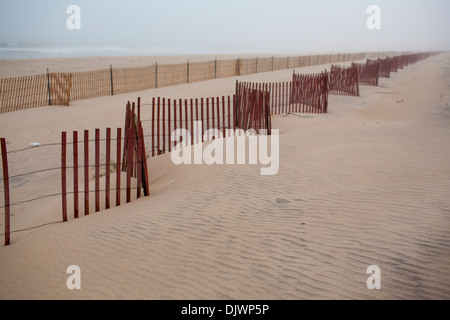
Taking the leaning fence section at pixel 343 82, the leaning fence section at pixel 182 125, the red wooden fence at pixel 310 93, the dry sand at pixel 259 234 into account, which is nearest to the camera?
the dry sand at pixel 259 234

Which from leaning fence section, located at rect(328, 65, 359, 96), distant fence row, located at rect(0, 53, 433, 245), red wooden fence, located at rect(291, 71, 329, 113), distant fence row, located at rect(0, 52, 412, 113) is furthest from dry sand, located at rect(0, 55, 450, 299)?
leaning fence section, located at rect(328, 65, 359, 96)

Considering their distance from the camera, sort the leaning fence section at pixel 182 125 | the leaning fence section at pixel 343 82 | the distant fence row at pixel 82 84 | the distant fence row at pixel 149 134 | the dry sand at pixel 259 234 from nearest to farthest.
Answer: the dry sand at pixel 259 234 → the distant fence row at pixel 149 134 → the leaning fence section at pixel 182 125 → the distant fence row at pixel 82 84 → the leaning fence section at pixel 343 82

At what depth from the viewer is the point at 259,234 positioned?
514 cm

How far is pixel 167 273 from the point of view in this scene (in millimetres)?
4344

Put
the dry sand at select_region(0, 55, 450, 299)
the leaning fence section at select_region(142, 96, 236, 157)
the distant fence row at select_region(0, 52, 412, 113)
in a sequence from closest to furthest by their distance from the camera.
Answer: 1. the dry sand at select_region(0, 55, 450, 299)
2. the leaning fence section at select_region(142, 96, 236, 157)
3. the distant fence row at select_region(0, 52, 412, 113)

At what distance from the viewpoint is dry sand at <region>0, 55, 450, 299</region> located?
408cm

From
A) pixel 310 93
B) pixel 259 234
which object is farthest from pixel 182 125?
pixel 259 234

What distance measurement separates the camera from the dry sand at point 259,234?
4.08m

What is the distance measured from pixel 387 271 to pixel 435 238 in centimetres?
107

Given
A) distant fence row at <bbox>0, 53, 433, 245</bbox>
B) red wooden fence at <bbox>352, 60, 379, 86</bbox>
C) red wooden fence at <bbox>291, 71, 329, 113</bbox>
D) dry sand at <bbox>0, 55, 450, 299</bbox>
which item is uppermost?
red wooden fence at <bbox>352, 60, 379, 86</bbox>

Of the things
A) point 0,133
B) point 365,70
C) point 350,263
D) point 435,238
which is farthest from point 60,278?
point 365,70

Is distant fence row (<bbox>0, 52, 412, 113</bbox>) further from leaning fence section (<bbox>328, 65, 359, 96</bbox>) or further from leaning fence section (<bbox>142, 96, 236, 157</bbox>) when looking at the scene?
leaning fence section (<bbox>328, 65, 359, 96</bbox>)

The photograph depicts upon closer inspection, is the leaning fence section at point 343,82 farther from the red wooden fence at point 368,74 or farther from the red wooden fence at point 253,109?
the red wooden fence at point 253,109

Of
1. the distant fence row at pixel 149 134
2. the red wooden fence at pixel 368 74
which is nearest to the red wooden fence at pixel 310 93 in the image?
the distant fence row at pixel 149 134
